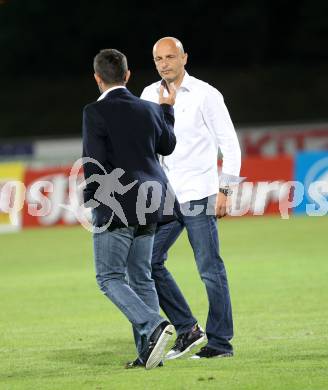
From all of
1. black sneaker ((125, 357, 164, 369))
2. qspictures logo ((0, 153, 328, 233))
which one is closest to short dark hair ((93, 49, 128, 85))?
black sneaker ((125, 357, 164, 369))

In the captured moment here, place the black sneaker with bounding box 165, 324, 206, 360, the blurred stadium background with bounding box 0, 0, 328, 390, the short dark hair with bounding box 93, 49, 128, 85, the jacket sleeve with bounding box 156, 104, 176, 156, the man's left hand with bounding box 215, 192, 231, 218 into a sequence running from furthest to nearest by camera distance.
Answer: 1. the black sneaker with bounding box 165, 324, 206, 360
2. the blurred stadium background with bounding box 0, 0, 328, 390
3. the man's left hand with bounding box 215, 192, 231, 218
4. the jacket sleeve with bounding box 156, 104, 176, 156
5. the short dark hair with bounding box 93, 49, 128, 85

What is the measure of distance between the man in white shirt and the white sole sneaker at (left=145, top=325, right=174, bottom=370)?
0.73 meters

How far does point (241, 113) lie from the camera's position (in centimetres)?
4322

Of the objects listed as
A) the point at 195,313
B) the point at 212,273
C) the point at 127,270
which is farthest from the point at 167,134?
the point at 195,313

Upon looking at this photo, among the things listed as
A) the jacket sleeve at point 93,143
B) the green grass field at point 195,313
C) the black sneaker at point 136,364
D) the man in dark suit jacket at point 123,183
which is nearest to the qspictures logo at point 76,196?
Result: the green grass field at point 195,313

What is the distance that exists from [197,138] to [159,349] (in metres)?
1.76

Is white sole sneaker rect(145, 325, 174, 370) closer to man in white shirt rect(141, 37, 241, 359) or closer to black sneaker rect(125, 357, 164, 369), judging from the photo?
black sneaker rect(125, 357, 164, 369)

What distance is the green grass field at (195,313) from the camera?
24.6 feet

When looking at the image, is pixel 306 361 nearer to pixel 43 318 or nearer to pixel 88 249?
pixel 43 318

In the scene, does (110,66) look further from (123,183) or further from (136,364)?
(136,364)

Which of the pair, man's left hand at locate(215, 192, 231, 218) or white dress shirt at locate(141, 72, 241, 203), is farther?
white dress shirt at locate(141, 72, 241, 203)

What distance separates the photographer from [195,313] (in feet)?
36.5

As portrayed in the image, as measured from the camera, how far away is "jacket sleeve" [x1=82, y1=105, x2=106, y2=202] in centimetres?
749

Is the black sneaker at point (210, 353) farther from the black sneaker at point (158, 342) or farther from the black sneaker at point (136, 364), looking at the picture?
the black sneaker at point (158, 342)
